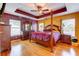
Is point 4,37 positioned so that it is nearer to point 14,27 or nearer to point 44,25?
point 14,27

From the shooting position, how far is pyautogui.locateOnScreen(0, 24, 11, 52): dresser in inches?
94.2

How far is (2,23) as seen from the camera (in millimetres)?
2402

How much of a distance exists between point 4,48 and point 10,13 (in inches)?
44.1

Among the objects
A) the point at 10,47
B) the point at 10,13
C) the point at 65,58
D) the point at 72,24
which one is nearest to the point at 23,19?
the point at 10,13

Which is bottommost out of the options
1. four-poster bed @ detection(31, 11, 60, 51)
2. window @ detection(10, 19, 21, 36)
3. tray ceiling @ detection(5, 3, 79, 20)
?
four-poster bed @ detection(31, 11, 60, 51)


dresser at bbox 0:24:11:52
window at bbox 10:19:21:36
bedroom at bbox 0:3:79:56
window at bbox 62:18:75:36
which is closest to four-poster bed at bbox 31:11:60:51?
bedroom at bbox 0:3:79:56

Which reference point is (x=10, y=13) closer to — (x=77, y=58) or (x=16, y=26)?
(x=16, y=26)

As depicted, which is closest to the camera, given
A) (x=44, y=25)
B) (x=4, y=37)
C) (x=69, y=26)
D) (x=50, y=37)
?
(x=69, y=26)

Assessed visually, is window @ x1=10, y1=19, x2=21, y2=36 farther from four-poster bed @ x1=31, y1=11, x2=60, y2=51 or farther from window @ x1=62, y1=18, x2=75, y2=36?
window @ x1=62, y1=18, x2=75, y2=36

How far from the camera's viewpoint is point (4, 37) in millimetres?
2490

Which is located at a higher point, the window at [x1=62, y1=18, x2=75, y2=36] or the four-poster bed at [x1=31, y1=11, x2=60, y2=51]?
the window at [x1=62, y1=18, x2=75, y2=36]

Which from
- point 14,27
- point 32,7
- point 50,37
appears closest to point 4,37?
point 14,27

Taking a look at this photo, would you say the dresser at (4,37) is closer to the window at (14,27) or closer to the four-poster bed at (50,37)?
the window at (14,27)

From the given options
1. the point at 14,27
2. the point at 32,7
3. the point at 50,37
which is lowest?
the point at 50,37
